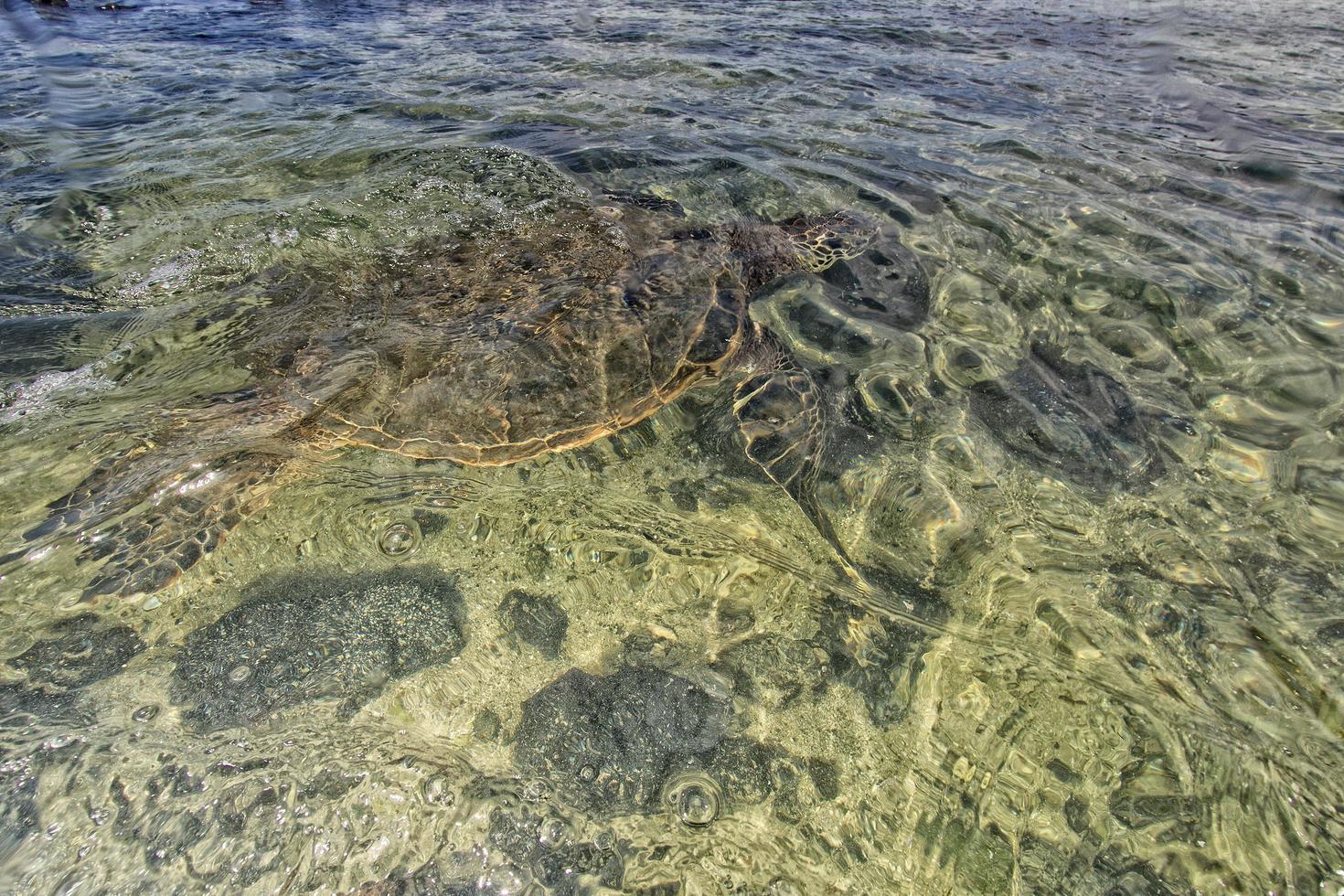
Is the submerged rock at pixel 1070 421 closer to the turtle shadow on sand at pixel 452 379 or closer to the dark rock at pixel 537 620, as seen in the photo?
the turtle shadow on sand at pixel 452 379

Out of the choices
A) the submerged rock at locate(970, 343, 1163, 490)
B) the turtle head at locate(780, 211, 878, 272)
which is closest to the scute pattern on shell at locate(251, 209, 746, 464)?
the turtle head at locate(780, 211, 878, 272)

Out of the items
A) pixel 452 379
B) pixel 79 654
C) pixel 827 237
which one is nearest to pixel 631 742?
pixel 452 379

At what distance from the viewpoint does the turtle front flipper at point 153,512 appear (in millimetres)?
2643

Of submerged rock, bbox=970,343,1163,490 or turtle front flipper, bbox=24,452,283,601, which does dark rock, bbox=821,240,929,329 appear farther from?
turtle front flipper, bbox=24,452,283,601

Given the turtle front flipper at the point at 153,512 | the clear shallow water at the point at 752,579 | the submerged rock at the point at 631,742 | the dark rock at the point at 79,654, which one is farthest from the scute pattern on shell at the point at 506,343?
the submerged rock at the point at 631,742

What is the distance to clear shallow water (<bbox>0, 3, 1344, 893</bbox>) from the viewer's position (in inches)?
77.4

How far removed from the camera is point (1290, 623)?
2.35 metres

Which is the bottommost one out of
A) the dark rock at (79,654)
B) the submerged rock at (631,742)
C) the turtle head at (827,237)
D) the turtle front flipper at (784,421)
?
the submerged rock at (631,742)

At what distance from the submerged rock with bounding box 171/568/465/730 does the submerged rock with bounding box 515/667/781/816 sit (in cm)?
53

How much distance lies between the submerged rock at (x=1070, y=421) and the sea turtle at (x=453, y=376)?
0.98m

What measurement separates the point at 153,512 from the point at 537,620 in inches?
73.6

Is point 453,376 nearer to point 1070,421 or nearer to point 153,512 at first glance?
point 153,512

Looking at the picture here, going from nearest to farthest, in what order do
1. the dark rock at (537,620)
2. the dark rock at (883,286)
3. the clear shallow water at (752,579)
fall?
the clear shallow water at (752,579) < the dark rock at (537,620) < the dark rock at (883,286)

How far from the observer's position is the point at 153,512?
2.84 metres
